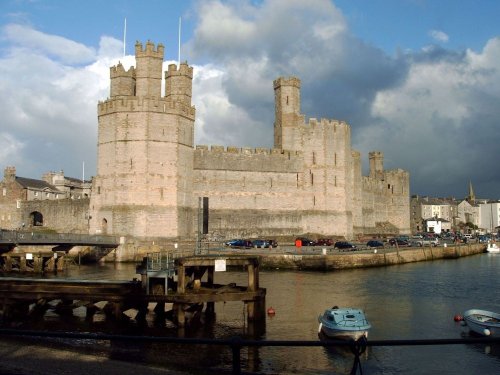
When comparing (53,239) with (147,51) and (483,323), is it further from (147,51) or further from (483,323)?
(483,323)

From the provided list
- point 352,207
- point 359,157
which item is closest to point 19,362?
point 352,207

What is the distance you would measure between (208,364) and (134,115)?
3347 centimetres

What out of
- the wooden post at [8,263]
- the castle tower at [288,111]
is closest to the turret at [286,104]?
the castle tower at [288,111]

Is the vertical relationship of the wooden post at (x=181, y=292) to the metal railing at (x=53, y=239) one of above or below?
below

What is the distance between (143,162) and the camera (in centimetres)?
4453

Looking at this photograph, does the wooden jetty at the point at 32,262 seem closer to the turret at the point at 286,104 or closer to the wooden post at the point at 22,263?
the wooden post at the point at 22,263

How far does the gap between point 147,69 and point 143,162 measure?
819 centimetres

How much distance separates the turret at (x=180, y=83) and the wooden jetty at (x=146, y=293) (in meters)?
30.7

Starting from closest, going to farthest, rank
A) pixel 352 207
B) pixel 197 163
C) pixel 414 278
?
pixel 414 278
pixel 197 163
pixel 352 207

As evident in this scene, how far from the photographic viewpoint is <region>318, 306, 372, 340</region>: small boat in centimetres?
1741

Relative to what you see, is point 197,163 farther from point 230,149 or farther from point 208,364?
point 208,364

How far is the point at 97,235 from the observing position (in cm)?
4391

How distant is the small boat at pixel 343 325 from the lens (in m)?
17.4

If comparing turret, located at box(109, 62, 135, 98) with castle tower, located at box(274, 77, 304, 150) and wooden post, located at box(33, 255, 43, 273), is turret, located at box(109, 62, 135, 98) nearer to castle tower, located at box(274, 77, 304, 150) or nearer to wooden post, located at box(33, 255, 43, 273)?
castle tower, located at box(274, 77, 304, 150)
